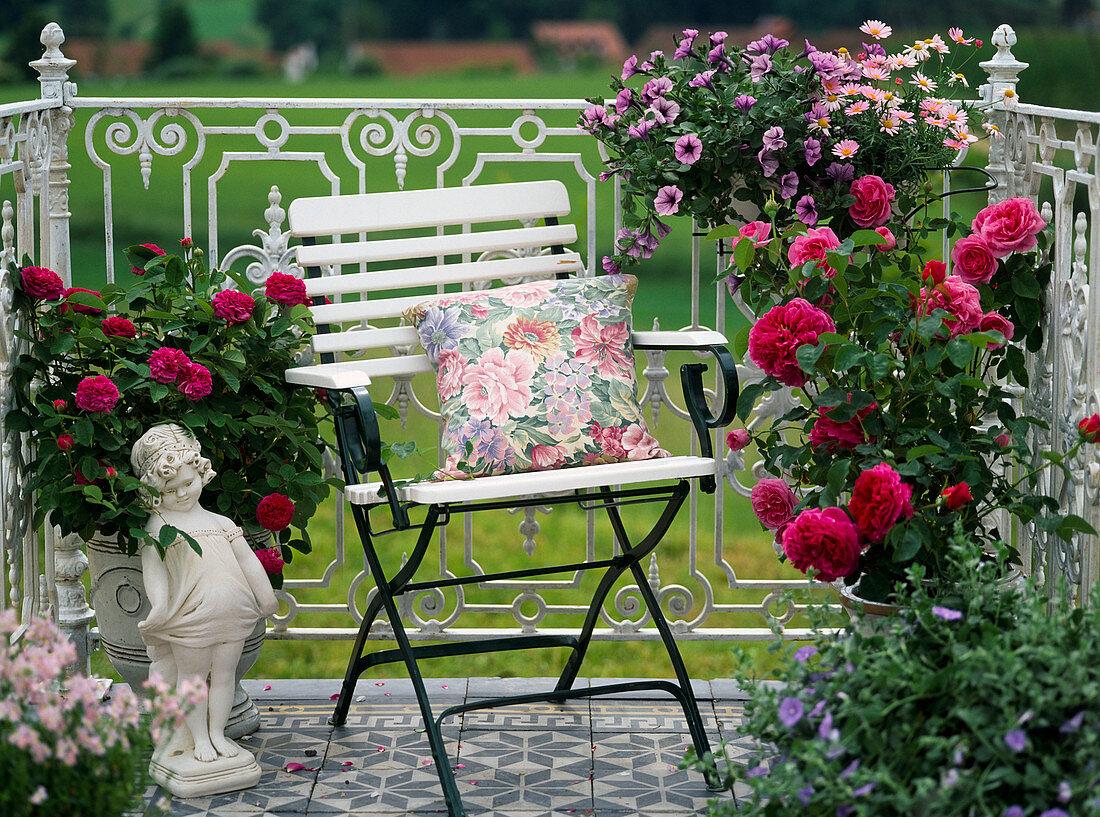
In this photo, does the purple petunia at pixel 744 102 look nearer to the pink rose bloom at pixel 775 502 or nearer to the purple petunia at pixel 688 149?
the purple petunia at pixel 688 149

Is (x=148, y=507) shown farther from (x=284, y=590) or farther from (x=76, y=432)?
(x=284, y=590)

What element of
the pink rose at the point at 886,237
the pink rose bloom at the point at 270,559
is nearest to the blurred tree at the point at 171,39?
the pink rose bloom at the point at 270,559

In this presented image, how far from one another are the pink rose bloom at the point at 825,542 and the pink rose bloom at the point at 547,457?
60 cm

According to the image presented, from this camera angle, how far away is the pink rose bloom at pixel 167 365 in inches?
100

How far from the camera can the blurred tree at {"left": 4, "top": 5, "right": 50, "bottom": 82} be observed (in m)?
9.12

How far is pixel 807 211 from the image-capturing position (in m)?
2.80

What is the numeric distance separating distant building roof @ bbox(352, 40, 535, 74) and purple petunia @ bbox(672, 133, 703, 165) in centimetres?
668

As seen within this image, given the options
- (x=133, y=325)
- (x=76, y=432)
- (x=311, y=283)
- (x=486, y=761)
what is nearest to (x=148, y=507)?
(x=76, y=432)

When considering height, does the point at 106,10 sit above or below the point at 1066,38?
above

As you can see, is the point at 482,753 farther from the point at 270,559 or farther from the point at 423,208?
the point at 423,208

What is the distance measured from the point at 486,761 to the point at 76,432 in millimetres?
1135

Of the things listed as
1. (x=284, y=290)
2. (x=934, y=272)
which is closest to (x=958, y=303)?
(x=934, y=272)

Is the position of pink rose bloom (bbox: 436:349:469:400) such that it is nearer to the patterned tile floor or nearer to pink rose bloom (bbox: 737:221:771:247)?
pink rose bloom (bbox: 737:221:771:247)

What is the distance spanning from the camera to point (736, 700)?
3.09 metres
